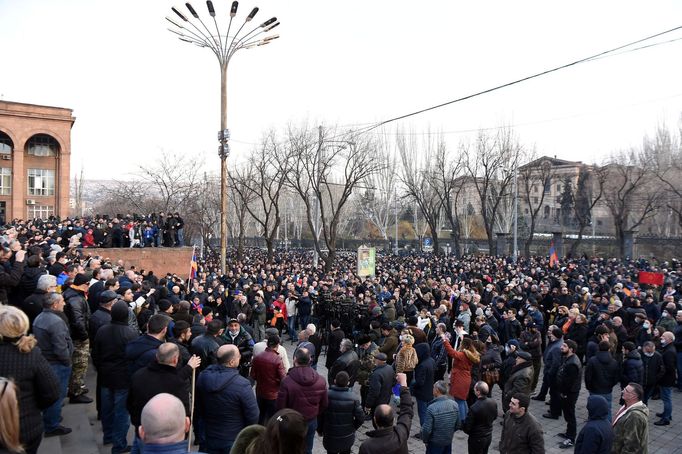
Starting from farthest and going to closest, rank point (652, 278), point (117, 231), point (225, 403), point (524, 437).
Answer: point (117, 231) < point (652, 278) < point (524, 437) < point (225, 403)

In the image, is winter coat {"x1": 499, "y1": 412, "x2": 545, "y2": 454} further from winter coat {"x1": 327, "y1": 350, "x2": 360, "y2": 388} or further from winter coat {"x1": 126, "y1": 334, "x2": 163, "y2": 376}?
winter coat {"x1": 126, "y1": 334, "x2": 163, "y2": 376}

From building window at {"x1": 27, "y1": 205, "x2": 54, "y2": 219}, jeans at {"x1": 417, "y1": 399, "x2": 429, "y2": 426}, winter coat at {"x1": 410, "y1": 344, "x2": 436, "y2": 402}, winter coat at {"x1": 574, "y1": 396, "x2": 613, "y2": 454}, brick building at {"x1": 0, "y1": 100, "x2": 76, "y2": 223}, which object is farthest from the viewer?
building window at {"x1": 27, "y1": 205, "x2": 54, "y2": 219}

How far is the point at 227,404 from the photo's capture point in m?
4.51

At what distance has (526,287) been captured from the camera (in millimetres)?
16688

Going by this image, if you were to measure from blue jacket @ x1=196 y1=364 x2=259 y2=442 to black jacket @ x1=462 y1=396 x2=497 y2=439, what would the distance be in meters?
2.73

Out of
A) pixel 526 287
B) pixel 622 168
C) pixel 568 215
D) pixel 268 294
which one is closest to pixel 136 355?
pixel 268 294

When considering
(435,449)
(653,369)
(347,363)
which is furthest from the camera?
(653,369)

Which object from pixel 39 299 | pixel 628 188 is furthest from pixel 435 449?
pixel 628 188

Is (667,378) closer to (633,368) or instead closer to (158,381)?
(633,368)

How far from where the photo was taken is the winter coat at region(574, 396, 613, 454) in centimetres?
516

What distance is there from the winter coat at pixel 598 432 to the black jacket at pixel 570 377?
2.41 meters

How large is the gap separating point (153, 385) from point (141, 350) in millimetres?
843

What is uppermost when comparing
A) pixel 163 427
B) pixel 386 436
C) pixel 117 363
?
pixel 163 427

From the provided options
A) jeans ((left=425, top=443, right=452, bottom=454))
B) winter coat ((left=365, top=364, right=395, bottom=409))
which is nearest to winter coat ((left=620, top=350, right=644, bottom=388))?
jeans ((left=425, top=443, right=452, bottom=454))
